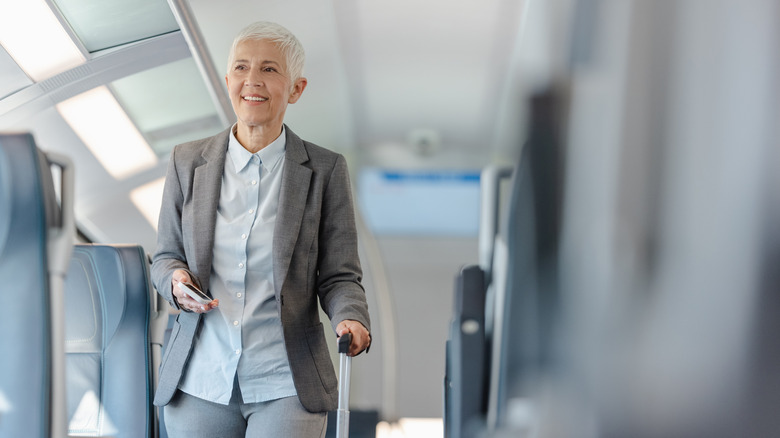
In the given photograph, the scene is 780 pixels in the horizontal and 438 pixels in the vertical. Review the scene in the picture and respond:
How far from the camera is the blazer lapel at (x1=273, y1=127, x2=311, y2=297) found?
1176mm

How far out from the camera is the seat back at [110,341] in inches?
87.2

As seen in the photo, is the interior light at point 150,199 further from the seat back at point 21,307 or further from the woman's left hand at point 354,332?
the woman's left hand at point 354,332

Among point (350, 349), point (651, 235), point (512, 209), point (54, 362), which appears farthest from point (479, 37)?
point (651, 235)

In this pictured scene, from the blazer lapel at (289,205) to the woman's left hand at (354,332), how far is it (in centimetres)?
11

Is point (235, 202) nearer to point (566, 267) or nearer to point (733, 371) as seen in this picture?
point (566, 267)

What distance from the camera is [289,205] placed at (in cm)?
121

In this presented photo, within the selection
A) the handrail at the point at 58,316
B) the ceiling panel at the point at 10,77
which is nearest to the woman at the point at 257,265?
the handrail at the point at 58,316

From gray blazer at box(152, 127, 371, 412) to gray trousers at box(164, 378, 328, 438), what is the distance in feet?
0.08

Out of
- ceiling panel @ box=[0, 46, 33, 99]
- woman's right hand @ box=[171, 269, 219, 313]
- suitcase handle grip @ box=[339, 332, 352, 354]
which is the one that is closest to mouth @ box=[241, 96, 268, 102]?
woman's right hand @ box=[171, 269, 219, 313]

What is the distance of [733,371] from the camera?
612 mm

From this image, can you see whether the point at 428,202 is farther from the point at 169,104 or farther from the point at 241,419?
the point at 169,104

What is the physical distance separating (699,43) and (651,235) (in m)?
0.17

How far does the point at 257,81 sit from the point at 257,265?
0.31 m

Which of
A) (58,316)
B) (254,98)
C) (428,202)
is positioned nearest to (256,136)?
(254,98)
